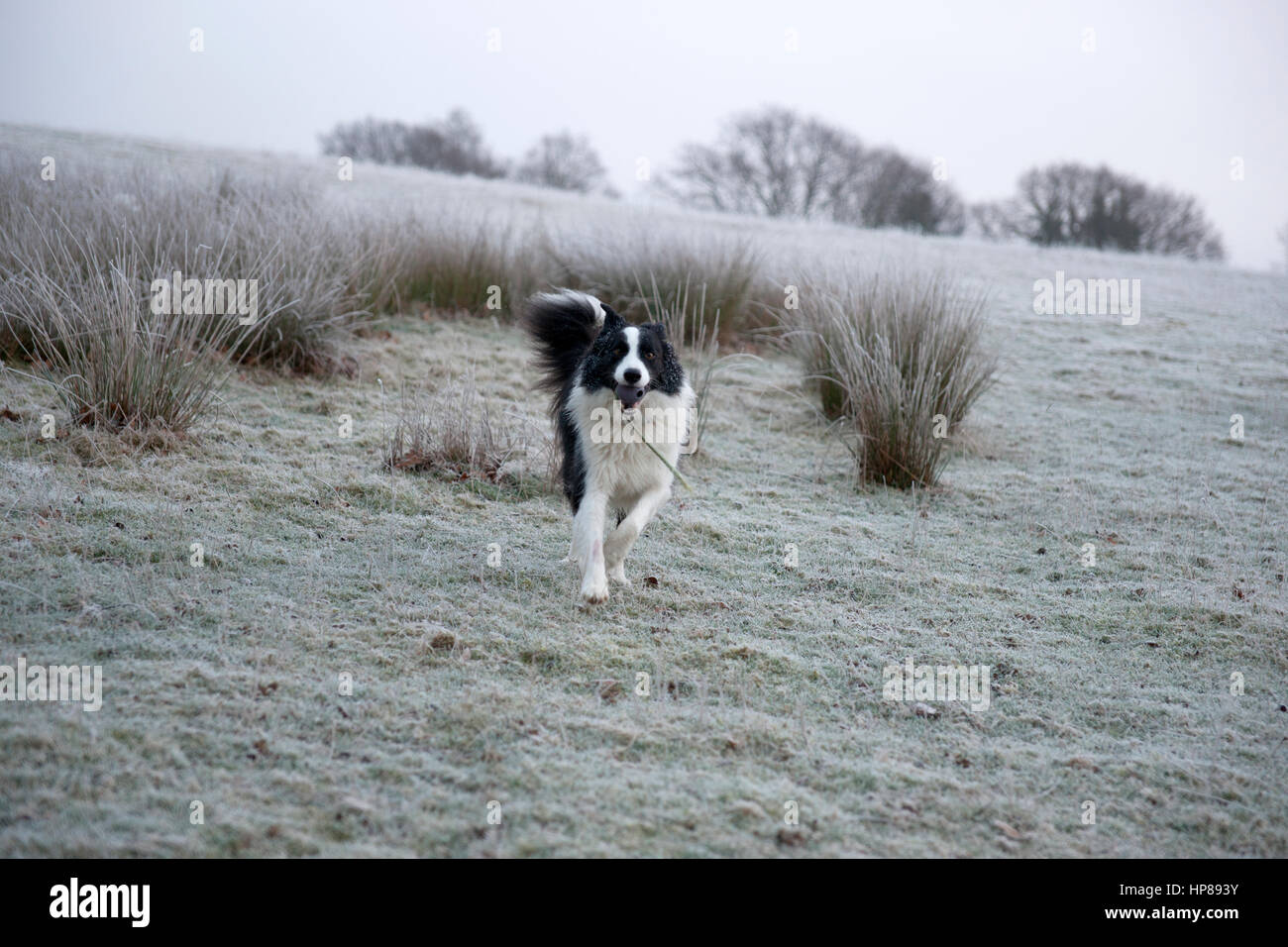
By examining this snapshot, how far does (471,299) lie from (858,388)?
17.0 feet

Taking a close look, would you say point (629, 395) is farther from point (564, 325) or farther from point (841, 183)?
point (841, 183)

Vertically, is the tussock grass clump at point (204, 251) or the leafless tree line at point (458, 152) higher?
the leafless tree line at point (458, 152)

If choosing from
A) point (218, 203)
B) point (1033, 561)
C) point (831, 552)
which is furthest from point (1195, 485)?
point (218, 203)

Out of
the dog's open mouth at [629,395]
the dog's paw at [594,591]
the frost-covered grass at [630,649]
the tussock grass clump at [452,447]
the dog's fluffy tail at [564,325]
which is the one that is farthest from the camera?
the tussock grass clump at [452,447]

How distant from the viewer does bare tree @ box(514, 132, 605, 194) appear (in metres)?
38.7

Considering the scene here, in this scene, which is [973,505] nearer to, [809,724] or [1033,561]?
[1033,561]

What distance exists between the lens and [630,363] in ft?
15.5

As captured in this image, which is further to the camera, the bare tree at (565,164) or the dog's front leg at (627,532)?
the bare tree at (565,164)

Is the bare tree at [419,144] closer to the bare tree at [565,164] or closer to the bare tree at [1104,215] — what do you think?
the bare tree at [565,164]

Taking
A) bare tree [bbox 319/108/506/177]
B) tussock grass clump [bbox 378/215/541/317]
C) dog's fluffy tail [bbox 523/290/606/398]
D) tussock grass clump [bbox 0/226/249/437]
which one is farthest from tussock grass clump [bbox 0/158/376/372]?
bare tree [bbox 319/108/506/177]

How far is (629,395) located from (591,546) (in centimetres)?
77

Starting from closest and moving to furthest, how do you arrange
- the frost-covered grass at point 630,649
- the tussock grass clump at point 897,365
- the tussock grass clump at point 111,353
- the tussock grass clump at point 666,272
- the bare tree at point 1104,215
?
the frost-covered grass at point 630,649 < the tussock grass clump at point 111,353 < the tussock grass clump at point 897,365 < the tussock grass clump at point 666,272 < the bare tree at point 1104,215

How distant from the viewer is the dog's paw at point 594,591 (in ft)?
15.3

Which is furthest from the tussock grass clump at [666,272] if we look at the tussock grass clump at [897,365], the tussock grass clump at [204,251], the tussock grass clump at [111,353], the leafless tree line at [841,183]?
the leafless tree line at [841,183]
